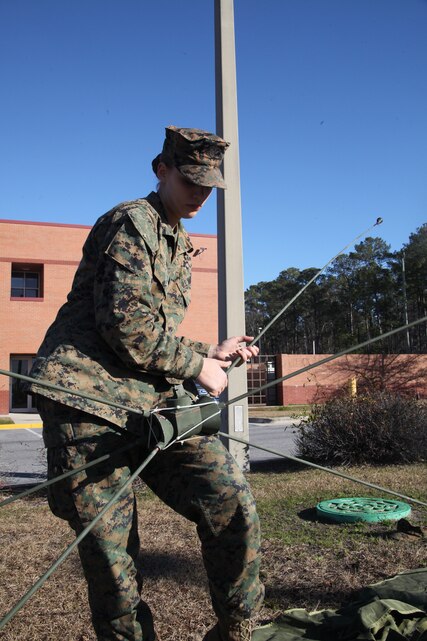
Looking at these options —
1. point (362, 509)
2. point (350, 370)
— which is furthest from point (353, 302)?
point (362, 509)

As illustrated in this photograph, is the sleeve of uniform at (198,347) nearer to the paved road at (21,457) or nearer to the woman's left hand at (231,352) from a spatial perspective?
the woman's left hand at (231,352)

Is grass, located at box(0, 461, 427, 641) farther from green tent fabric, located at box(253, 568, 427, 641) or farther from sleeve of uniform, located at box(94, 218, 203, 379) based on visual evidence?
sleeve of uniform, located at box(94, 218, 203, 379)

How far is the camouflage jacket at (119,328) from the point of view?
2.10m

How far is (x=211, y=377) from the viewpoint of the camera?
234 centimetres

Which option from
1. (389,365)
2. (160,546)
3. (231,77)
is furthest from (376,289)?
(160,546)

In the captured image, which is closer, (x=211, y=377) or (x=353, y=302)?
(x=211, y=377)

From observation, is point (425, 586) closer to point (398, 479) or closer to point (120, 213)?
point (120, 213)

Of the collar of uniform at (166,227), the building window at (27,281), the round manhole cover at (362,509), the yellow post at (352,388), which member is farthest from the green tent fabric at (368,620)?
the building window at (27,281)

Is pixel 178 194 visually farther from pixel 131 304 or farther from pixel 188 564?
pixel 188 564

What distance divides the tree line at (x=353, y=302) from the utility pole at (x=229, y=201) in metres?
28.1

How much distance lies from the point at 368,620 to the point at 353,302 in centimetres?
5629

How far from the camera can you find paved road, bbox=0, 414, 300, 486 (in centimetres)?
800

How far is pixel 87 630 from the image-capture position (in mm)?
2926

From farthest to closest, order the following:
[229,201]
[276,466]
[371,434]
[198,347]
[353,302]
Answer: [353,302], [276,466], [371,434], [229,201], [198,347]
